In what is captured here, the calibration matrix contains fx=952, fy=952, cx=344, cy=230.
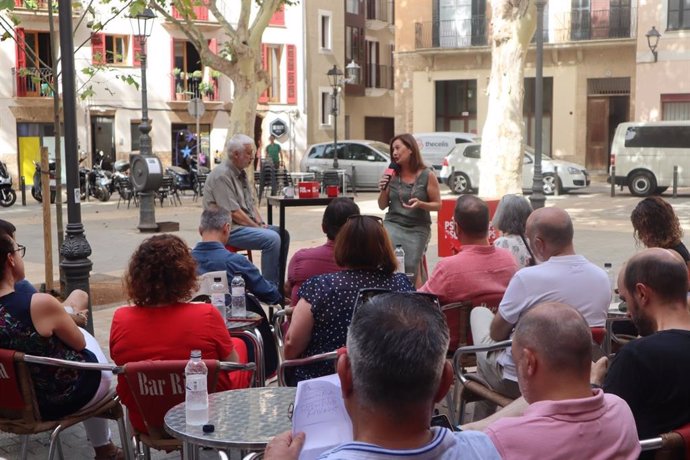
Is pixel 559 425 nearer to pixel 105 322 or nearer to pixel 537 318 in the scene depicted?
pixel 537 318

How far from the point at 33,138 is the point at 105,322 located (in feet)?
86.3

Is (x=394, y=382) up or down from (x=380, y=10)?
down

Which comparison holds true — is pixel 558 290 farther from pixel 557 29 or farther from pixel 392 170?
pixel 557 29

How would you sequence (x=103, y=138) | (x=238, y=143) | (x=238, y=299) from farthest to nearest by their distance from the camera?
(x=103, y=138)
(x=238, y=143)
(x=238, y=299)

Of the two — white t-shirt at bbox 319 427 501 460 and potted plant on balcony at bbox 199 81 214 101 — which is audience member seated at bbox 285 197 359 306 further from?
potted plant on balcony at bbox 199 81 214 101

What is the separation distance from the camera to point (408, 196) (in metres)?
7.98

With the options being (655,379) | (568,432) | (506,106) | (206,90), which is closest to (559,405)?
(568,432)

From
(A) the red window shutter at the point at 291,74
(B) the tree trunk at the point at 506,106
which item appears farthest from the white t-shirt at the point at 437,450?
(A) the red window shutter at the point at 291,74

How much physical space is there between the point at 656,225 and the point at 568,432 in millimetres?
3081

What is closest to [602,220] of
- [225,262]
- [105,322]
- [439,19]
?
[105,322]

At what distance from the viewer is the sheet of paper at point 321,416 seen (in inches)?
92.7

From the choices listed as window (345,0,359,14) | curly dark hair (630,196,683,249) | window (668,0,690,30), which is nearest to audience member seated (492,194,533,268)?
curly dark hair (630,196,683,249)

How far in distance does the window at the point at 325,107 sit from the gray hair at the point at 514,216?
36476 millimetres

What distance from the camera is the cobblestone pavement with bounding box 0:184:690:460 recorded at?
5375 millimetres
